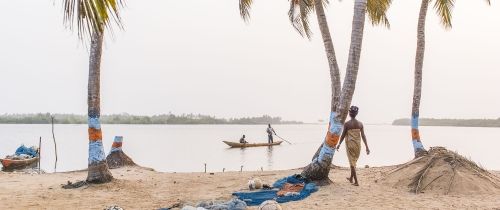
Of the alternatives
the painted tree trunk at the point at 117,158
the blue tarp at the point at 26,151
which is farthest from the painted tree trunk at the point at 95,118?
the blue tarp at the point at 26,151

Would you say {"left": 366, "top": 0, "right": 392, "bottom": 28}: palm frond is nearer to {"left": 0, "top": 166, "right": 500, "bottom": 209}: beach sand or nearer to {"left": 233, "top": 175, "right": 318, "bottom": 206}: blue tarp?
{"left": 0, "top": 166, "right": 500, "bottom": 209}: beach sand

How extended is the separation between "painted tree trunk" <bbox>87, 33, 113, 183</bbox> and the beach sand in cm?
37

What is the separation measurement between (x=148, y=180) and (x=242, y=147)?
32.2 meters

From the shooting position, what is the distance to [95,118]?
12.2 meters

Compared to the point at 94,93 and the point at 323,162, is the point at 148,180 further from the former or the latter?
the point at 323,162

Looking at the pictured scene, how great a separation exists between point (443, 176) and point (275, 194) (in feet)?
13.3

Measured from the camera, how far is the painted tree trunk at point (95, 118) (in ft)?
39.5

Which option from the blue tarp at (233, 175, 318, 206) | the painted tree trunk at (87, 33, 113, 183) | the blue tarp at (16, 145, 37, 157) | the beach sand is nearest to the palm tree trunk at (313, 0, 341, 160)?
the beach sand

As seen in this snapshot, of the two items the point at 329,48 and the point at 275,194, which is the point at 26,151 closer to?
the point at 329,48

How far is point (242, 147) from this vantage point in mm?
45625

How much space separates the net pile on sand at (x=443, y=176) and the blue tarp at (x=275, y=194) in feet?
7.23

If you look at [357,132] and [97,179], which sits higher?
[357,132]

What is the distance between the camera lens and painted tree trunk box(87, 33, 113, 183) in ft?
39.5

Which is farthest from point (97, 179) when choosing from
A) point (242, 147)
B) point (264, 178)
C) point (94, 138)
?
point (242, 147)
